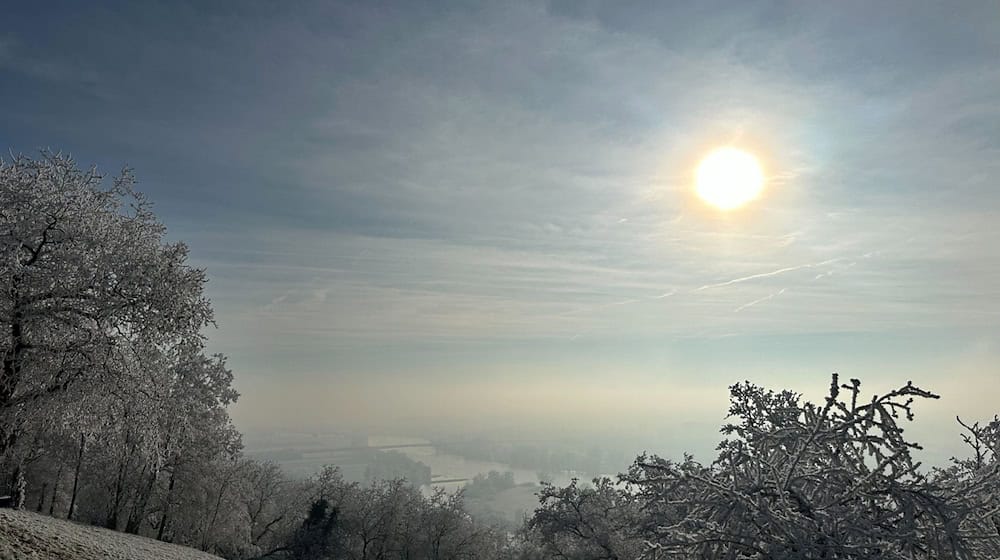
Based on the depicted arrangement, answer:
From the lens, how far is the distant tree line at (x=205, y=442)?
208 inches

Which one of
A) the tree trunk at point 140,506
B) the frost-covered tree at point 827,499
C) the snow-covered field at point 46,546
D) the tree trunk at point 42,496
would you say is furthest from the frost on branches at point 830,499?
the tree trunk at point 42,496

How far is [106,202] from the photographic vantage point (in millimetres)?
14438

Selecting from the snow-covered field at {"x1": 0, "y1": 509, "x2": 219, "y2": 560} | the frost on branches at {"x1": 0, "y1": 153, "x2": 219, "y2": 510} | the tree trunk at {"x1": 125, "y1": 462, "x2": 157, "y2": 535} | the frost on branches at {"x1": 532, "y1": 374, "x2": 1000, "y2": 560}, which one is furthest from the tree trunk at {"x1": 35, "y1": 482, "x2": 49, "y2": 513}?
the frost on branches at {"x1": 532, "y1": 374, "x2": 1000, "y2": 560}

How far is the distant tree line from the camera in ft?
17.3

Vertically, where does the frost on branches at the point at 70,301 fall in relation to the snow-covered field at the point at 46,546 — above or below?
above

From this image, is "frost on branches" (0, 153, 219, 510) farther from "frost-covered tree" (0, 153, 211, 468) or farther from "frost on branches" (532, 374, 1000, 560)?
"frost on branches" (532, 374, 1000, 560)

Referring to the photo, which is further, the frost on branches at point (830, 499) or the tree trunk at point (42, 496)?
the tree trunk at point (42, 496)

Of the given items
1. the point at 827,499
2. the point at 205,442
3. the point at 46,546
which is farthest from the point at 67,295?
the point at 205,442

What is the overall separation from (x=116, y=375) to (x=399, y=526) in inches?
1430

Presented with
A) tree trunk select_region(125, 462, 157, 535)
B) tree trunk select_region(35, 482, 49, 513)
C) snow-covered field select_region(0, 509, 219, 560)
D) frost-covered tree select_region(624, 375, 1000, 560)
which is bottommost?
tree trunk select_region(35, 482, 49, 513)

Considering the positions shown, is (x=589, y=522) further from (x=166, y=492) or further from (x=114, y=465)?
(x=114, y=465)

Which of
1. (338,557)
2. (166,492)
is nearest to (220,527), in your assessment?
(166,492)

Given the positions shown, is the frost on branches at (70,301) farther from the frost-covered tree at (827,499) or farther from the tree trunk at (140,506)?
the tree trunk at (140,506)

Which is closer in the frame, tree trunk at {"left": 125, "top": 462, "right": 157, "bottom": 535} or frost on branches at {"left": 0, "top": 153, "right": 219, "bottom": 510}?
frost on branches at {"left": 0, "top": 153, "right": 219, "bottom": 510}
